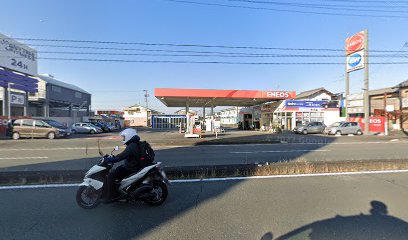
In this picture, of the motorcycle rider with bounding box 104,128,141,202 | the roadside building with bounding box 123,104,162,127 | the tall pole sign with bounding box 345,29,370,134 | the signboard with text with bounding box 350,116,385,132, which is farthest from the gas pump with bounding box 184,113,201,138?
the roadside building with bounding box 123,104,162,127

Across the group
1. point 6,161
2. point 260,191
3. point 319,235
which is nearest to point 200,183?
point 260,191

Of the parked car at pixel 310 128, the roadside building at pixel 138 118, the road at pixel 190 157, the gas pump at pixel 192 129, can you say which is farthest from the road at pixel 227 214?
the roadside building at pixel 138 118

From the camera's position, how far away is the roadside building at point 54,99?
42.5 metres

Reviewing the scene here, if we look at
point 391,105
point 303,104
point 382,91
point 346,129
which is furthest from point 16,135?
point 382,91

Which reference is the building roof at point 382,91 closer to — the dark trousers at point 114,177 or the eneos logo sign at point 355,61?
the eneos logo sign at point 355,61

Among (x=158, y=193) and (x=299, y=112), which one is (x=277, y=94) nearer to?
(x=299, y=112)

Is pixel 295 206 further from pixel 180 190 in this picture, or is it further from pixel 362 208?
pixel 180 190

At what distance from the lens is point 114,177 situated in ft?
14.7

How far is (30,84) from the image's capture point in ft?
94.8

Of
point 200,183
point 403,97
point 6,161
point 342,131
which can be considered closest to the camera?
point 200,183

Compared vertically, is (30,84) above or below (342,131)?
above

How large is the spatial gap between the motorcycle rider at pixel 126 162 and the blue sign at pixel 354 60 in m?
30.3

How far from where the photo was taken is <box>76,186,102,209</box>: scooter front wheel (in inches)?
174

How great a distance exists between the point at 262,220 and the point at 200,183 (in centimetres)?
234
